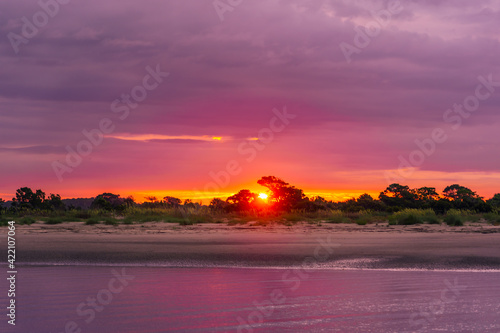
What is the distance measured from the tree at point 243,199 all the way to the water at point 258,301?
44.5m

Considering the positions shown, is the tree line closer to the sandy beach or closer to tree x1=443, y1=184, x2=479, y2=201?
tree x1=443, y1=184, x2=479, y2=201

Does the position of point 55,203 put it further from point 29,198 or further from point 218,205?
point 218,205

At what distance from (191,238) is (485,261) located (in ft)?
40.7

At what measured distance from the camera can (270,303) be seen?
1038 centimetres

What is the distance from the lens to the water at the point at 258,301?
872 centimetres

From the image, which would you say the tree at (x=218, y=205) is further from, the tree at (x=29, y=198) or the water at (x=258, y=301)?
the water at (x=258, y=301)

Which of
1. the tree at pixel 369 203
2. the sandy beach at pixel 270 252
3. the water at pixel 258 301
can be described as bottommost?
the water at pixel 258 301

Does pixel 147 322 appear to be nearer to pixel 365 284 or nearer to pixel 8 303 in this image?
pixel 8 303

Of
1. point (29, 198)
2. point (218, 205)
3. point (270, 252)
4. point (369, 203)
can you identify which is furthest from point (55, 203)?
point (270, 252)

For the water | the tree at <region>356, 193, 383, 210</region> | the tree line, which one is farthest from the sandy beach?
the tree at <region>356, 193, 383, 210</region>

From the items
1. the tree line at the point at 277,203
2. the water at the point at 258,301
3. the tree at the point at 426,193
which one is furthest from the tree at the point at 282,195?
the water at the point at 258,301

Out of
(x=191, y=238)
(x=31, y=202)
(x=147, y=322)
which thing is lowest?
(x=147, y=322)

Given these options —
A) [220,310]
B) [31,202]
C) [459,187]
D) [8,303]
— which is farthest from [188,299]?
[459,187]

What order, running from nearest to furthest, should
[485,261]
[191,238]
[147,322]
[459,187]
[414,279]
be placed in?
[147,322]
[414,279]
[485,261]
[191,238]
[459,187]
